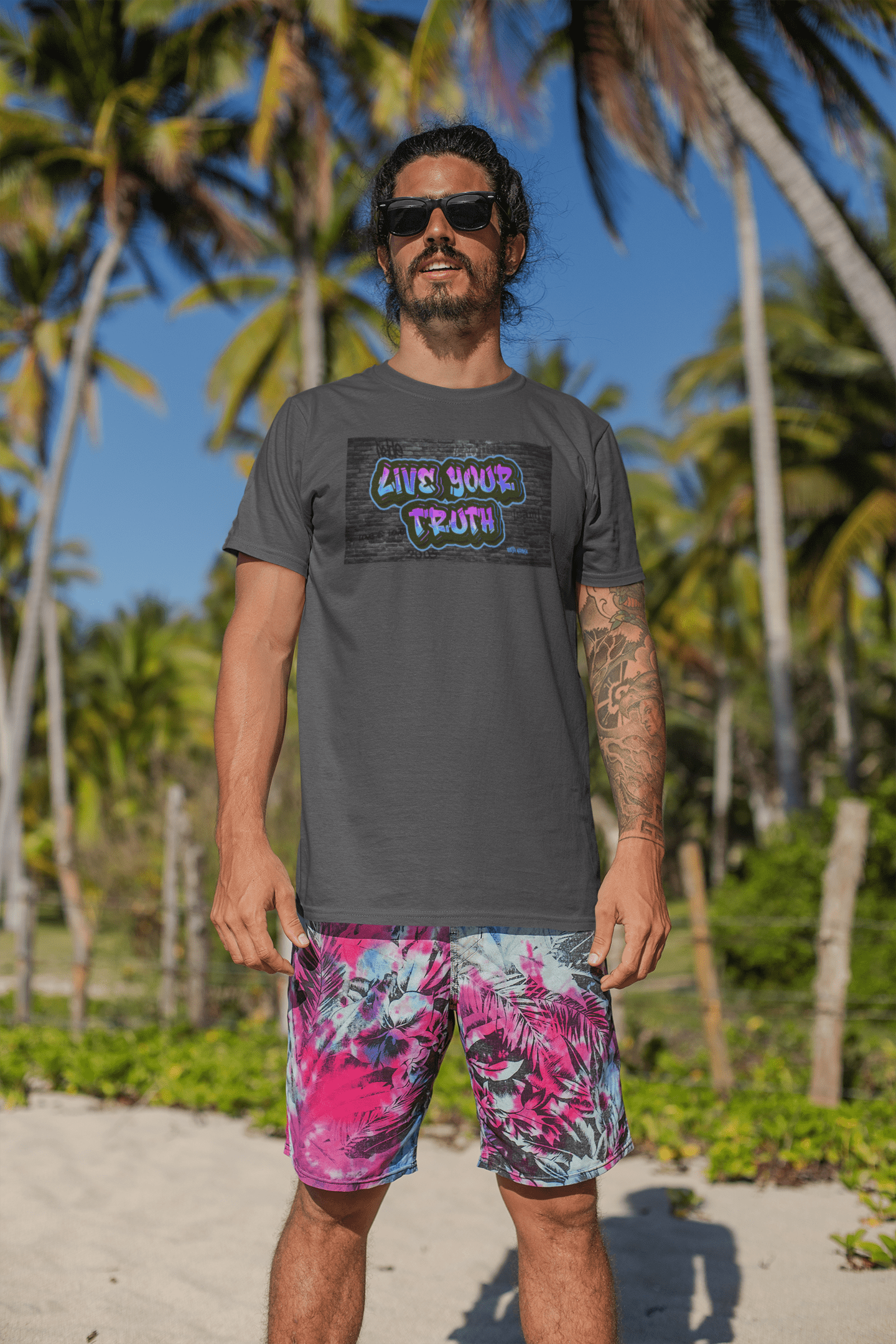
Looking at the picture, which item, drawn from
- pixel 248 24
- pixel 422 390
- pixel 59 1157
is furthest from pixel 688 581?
pixel 422 390

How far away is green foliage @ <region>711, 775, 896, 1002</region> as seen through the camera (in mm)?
9773

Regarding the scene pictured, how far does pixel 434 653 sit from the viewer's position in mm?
1708

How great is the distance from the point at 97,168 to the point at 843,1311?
17.0 metres

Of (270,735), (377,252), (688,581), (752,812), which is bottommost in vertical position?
(270,735)

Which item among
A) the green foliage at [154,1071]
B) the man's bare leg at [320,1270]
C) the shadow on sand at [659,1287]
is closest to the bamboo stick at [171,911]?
the green foliage at [154,1071]

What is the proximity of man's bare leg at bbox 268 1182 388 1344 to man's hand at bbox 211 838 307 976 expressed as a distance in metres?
0.40

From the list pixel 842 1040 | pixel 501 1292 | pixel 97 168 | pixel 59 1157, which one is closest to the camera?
pixel 501 1292

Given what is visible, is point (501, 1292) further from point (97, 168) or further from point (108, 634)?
point (108, 634)

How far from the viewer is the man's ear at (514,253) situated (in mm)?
2053

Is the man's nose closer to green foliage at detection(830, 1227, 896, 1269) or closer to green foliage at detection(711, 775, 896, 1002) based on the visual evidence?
green foliage at detection(830, 1227, 896, 1269)

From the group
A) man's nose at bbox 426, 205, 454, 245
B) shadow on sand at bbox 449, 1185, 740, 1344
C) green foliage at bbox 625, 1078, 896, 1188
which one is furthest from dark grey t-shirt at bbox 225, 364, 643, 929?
green foliage at bbox 625, 1078, 896, 1188

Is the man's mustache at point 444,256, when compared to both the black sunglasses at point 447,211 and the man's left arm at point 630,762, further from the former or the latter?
the man's left arm at point 630,762

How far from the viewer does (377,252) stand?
219 cm

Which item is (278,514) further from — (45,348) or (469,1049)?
(45,348)
